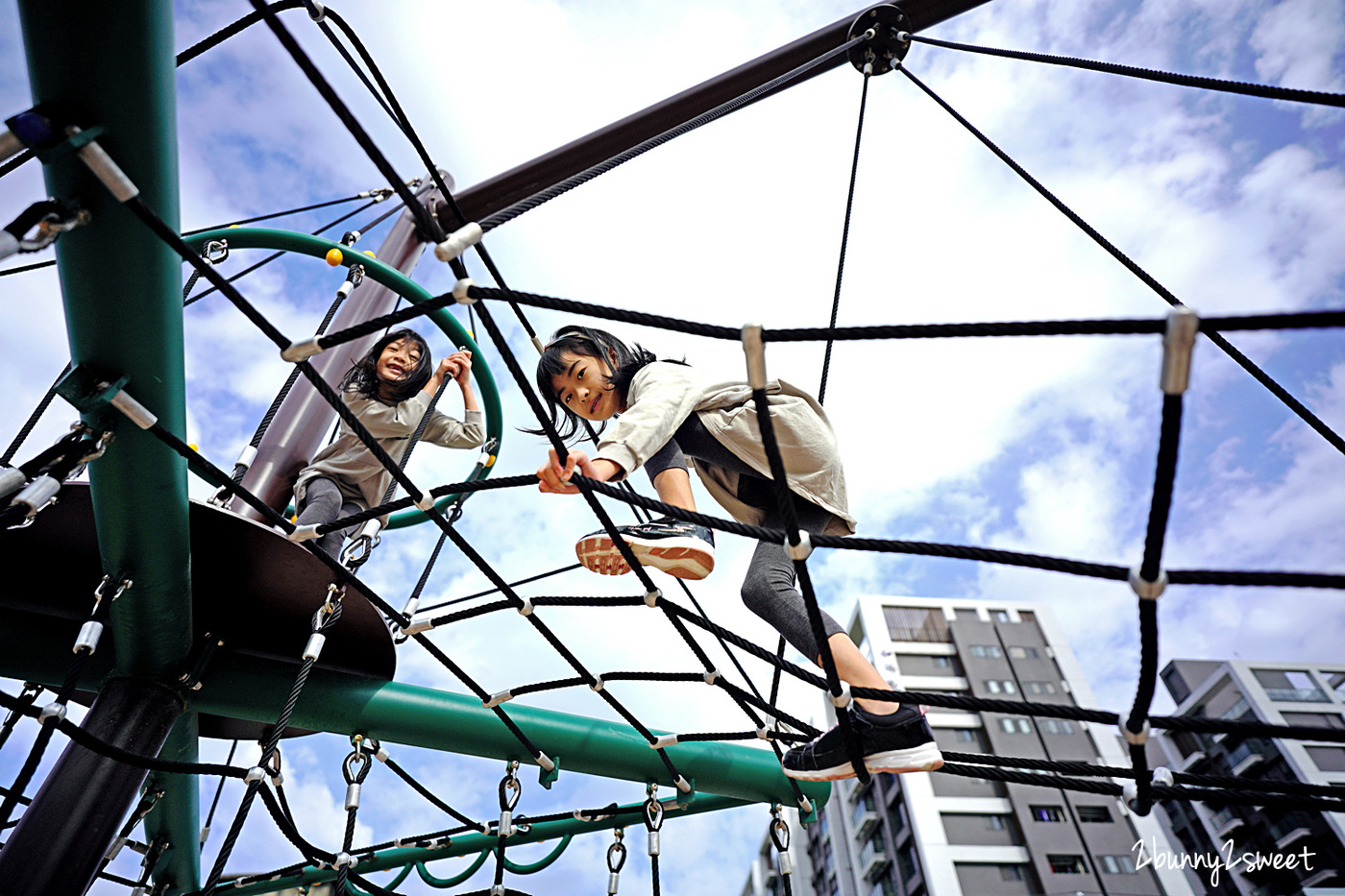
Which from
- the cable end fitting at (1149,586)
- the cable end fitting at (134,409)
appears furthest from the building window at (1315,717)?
the cable end fitting at (134,409)

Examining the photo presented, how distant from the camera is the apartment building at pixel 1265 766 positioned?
19453 millimetres

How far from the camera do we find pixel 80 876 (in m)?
1.27

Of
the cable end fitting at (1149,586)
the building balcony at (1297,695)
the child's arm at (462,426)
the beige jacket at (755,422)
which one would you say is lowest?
the cable end fitting at (1149,586)

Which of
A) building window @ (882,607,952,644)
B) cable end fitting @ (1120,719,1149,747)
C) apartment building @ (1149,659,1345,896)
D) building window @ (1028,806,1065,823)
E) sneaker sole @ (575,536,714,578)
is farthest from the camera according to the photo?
building window @ (882,607,952,644)

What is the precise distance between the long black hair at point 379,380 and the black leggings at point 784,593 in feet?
4.18

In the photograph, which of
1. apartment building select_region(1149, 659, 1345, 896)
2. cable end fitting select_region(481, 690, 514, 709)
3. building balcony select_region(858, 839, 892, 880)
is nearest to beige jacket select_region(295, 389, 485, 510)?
cable end fitting select_region(481, 690, 514, 709)

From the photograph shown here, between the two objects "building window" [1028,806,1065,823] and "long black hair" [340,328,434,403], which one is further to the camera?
"building window" [1028,806,1065,823]

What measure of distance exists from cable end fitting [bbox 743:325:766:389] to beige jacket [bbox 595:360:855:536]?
395mm

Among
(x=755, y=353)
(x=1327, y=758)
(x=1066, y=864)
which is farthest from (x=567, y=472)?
(x=1327, y=758)

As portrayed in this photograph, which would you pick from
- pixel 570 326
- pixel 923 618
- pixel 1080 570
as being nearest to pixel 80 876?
pixel 570 326

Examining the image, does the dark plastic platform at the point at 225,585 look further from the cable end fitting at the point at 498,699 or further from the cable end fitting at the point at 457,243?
the cable end fitting at the point at 457,243

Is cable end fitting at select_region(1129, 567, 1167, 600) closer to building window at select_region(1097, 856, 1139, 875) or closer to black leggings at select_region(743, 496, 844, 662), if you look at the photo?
black leggings at select_region(743, 496, 844, 662)

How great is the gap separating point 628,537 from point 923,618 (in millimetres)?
26716

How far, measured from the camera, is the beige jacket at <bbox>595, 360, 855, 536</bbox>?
58.9 inches
